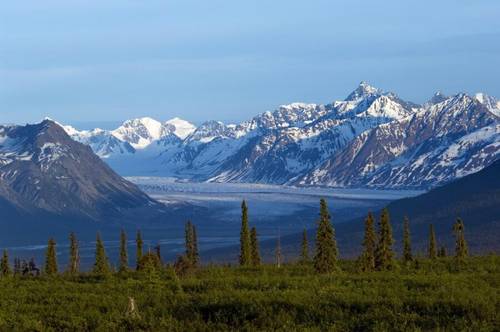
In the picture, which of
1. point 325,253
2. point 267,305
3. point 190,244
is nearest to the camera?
point 267,305

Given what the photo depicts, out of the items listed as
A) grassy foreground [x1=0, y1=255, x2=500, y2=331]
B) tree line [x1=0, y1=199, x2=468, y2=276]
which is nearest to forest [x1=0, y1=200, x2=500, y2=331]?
grassy foreground [x1=0, y1=255, x2=500, y2=331]

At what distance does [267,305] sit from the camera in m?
31.8

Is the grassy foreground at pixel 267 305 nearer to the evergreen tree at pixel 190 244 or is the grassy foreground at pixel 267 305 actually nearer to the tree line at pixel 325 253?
the tree line at pixel 325 253

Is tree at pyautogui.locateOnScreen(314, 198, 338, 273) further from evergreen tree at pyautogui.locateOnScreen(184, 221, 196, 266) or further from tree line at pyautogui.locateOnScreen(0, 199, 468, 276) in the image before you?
evergreen tree at pyautogui.locateOnScreen(184, 221, 196, 266)

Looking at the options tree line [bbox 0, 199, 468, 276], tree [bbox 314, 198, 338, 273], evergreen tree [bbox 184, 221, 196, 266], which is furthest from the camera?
evergreen tree [bbox 184, 221, 196, 266]

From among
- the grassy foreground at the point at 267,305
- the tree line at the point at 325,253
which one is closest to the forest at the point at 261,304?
the grassy foreground at the point at 267,305

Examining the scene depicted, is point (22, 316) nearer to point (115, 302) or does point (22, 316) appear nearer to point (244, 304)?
point (115, 302)

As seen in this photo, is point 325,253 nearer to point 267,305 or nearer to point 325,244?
point 325,244

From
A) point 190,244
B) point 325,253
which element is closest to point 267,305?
point 325,253

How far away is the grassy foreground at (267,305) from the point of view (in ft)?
95.3

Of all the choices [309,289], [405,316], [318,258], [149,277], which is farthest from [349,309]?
[318,258]

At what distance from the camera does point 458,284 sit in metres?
37.4

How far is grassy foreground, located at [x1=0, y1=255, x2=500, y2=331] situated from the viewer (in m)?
29.0

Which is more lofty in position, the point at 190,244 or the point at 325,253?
the point at 325,253
